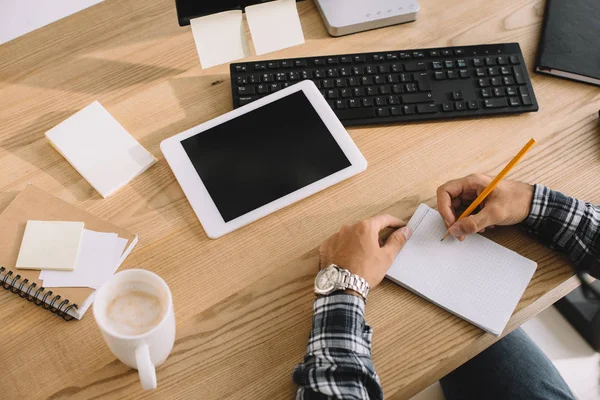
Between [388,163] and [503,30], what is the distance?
40 cm

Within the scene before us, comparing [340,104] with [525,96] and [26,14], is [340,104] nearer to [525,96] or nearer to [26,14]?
[525,96]

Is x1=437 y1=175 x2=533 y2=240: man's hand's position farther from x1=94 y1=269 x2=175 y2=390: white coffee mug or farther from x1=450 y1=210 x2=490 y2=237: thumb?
x1=94 y1=269 x2=175 y2=390: white coffee mug

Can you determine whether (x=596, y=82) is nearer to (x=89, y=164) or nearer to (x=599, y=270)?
(x=599, y=270)

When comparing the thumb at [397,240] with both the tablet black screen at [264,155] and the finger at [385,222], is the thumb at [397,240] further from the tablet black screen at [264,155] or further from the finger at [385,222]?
the tablet black screen at [264,155]

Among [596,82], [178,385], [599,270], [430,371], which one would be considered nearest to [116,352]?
[178,385]

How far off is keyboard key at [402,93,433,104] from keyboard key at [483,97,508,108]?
3.8 inches

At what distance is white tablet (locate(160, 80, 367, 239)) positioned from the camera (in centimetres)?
90

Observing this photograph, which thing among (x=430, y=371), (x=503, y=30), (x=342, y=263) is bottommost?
(x=430, y=371)

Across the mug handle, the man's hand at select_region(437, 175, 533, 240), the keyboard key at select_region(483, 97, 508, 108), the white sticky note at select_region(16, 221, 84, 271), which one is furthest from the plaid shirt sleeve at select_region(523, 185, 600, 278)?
the white sticky note at select_region(16, 221, 84, 271)

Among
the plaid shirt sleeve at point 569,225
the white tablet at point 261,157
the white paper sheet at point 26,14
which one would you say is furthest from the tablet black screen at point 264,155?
the white paper sheet at point 26,14

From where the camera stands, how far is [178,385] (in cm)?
77

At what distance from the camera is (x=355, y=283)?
2.64ft

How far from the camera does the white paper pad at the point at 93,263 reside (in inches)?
32.3

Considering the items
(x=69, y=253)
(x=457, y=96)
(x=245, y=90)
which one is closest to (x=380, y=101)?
(x=457, y=96)
